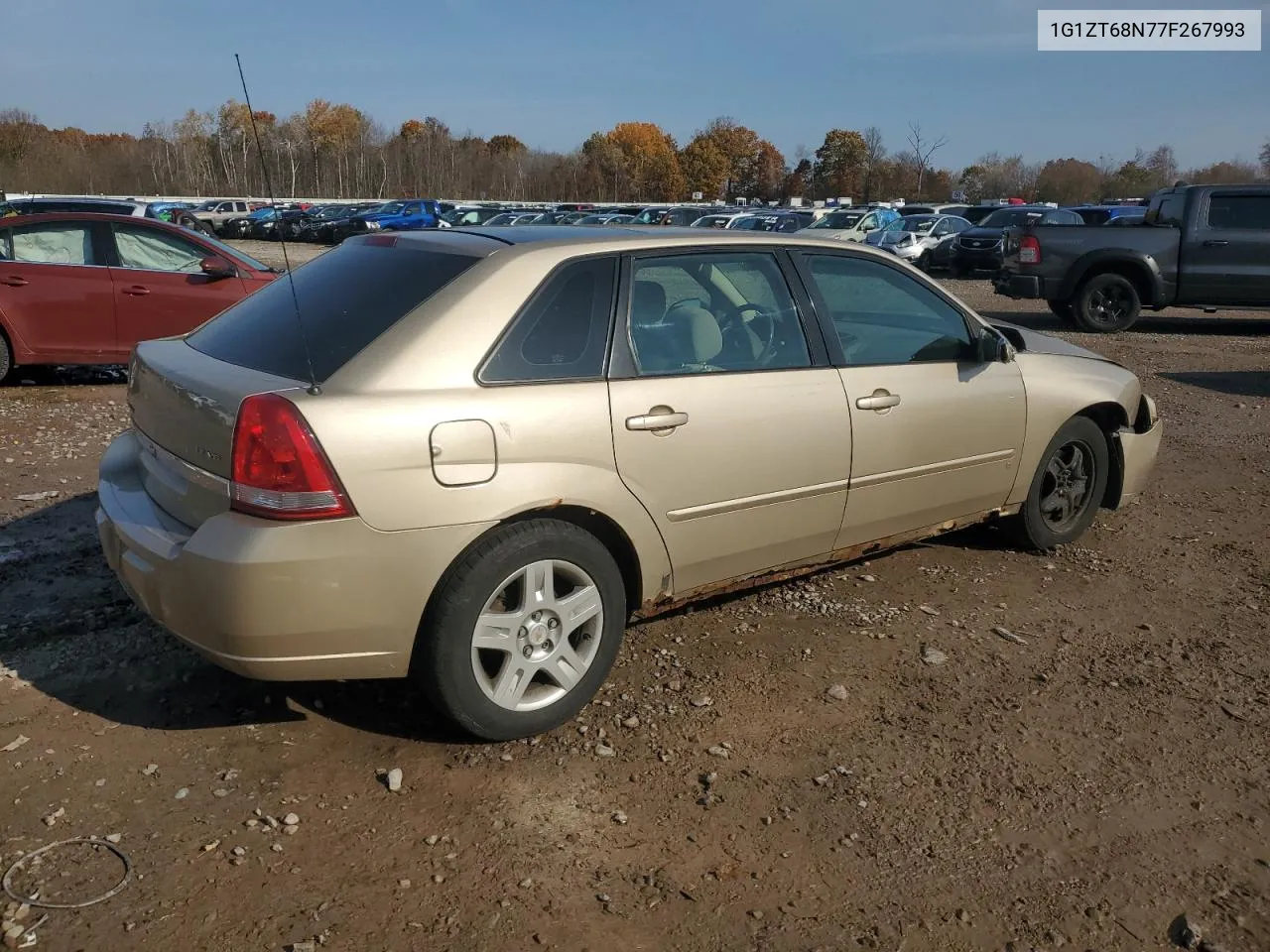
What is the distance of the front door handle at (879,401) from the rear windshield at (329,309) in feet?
5.31

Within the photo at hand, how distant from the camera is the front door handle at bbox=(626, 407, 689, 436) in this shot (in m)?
3.48

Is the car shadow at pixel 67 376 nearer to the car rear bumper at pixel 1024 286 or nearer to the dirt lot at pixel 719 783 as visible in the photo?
the dirt lot at pixel 719 783

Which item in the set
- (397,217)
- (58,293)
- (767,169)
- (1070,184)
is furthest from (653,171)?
(58,293)

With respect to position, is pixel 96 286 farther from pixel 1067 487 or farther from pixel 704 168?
pixel 704 168

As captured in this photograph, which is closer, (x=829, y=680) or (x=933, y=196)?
(x=829, y=680)

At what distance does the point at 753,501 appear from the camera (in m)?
3.85

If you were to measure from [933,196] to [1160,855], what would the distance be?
280 feet

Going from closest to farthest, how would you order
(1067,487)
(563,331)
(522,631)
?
1. (522,631)
2. (563,331)
3. (1067,487)

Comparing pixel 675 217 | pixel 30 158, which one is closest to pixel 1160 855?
pixel 675 217

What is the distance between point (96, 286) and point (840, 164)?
8412 centimetres

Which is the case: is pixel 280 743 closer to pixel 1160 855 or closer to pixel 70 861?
pixel 70 861

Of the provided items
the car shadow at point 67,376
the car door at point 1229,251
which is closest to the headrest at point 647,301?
the car shadow at point 67,376

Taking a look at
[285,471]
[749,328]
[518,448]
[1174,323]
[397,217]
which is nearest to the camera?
[285,471]

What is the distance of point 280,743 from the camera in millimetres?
3379
